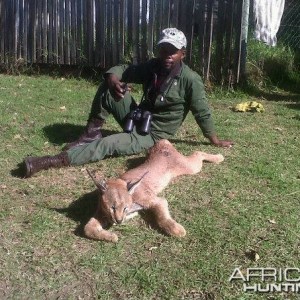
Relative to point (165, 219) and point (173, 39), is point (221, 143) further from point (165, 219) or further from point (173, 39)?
point (165, 219)

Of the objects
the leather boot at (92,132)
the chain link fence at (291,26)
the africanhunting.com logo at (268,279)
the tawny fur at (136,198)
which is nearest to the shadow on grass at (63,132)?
the leather boot at (92,132)

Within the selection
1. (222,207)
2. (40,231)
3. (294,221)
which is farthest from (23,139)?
(294,221)

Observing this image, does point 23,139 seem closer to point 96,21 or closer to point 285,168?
point 285,168

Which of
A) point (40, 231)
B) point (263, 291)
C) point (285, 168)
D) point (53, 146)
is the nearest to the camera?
point (263, 291)

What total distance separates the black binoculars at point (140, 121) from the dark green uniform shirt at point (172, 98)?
143 mm

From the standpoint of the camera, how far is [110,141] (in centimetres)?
575

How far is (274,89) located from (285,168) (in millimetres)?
3948

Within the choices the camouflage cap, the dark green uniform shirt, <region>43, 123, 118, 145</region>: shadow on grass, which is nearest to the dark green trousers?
the dark green uniform shirt

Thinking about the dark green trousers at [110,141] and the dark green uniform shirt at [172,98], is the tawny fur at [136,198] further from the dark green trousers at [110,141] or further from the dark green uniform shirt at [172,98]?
the dark green uniform shirt at [172,98]

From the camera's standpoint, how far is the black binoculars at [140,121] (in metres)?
5.86

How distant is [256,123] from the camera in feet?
24.0

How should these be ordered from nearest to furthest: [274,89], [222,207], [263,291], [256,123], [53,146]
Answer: [263,291] < [222,207] < [53,146] < [256,123] < [274,89]

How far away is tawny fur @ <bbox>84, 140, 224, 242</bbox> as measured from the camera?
13.8ft

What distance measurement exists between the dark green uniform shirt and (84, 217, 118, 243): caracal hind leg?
6.17 ft
